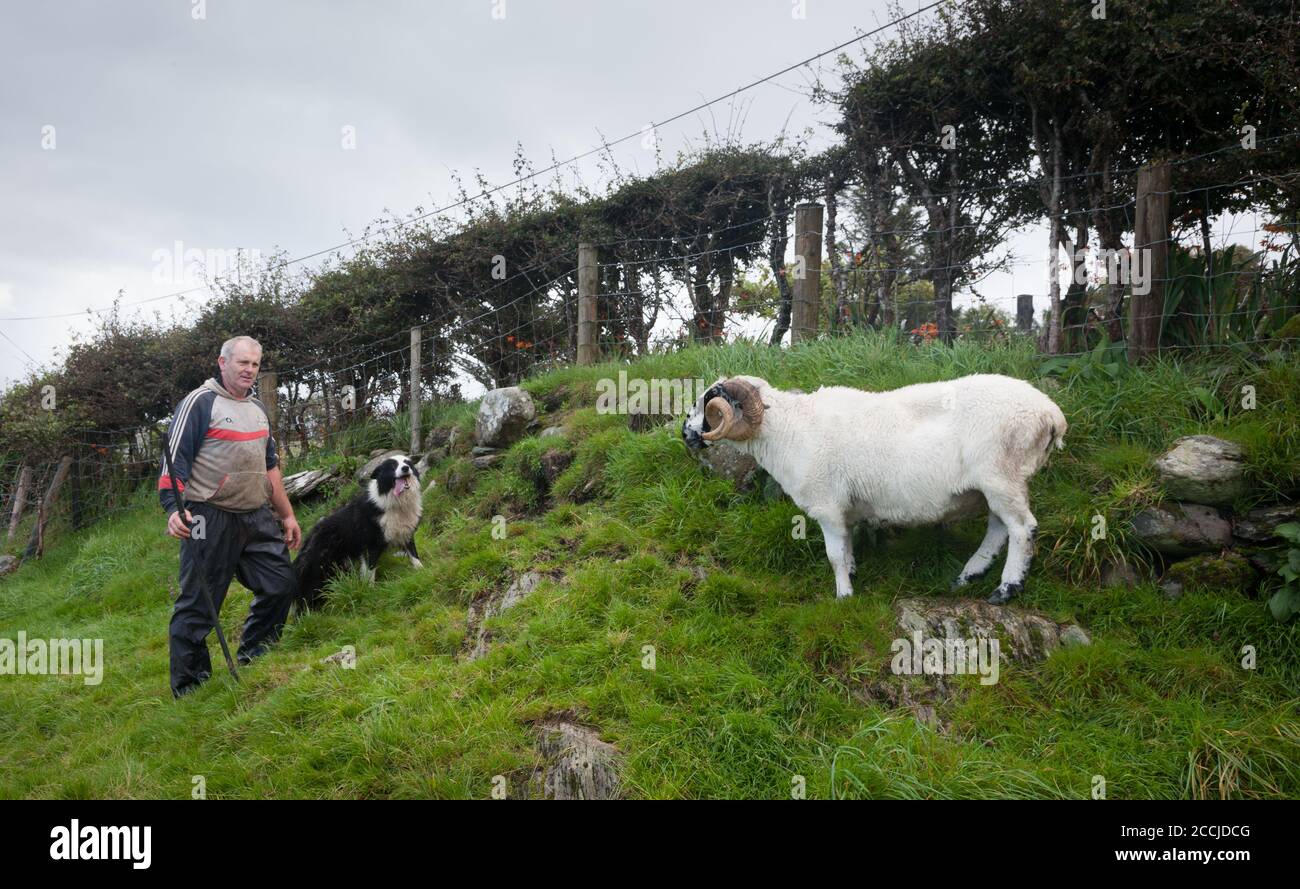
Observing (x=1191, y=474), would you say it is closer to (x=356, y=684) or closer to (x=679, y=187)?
(x=356, y=684)

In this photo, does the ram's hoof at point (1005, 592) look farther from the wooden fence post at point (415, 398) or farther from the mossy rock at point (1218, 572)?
the wooden fence post at point (415, 398)

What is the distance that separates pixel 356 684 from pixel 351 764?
0.92 metres

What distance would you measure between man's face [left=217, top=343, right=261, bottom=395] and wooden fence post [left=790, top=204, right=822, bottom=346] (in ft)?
16.1

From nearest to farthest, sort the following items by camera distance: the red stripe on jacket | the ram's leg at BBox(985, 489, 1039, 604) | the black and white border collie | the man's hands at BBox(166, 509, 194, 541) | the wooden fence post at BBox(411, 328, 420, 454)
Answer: the ram's leg at BBox(985, 489, 1039, 604) → the man's hands at BBox(166, 509, 194, 541) → the red stripe on jacket → the black and white border collie → the wooden fence post at BBox(411, 328, 420, 454)

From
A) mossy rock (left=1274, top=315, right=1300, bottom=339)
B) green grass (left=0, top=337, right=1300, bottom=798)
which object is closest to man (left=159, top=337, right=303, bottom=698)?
green grass (left=0, top=337, right=1300, bottom=798)

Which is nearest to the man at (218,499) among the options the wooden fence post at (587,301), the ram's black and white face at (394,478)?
the ram's black and white face at (394,478)

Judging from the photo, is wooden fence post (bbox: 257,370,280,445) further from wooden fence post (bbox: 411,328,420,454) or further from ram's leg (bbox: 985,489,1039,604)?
ram's leg (bbox: 985,489,1039,604)

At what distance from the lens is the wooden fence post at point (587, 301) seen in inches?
381

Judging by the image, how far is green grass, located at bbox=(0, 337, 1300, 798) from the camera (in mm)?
3639

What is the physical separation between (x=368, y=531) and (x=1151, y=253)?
23.0ft

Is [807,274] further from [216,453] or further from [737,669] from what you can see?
[216,453]

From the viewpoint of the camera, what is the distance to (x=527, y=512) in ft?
23.7

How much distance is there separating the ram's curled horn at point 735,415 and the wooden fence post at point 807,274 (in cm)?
286

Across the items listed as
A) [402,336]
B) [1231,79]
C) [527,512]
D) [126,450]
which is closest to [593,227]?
[402,336]
